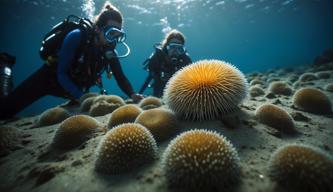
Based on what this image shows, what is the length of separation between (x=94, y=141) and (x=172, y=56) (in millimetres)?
6677

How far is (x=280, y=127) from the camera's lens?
346 centimetres

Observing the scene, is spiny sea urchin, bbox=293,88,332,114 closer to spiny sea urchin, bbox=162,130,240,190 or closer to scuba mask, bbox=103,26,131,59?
spiny sea urchin, bbox=162,130,240,190

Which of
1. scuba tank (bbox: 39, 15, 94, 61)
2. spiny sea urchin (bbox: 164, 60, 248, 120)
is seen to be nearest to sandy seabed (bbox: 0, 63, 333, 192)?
spiny sea urchin (bbox: 164, 60, 248, 120)

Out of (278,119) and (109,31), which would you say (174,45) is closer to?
(109,31)

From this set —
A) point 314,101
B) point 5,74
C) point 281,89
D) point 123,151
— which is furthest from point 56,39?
point 281,89

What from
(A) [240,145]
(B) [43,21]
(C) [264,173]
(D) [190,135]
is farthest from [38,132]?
(B) [43,21]

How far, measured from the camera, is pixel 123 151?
2562mm

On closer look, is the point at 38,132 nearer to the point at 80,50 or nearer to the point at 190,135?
the point at 80,50

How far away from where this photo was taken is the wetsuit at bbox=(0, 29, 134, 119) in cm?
601

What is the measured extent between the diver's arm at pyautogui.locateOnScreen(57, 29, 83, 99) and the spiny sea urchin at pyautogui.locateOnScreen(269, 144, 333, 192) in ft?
19.0

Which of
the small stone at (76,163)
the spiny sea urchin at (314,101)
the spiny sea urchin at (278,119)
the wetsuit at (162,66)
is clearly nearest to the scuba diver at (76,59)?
the wetsuit at (162,66)

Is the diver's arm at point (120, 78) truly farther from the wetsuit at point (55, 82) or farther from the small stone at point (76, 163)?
the small stone at point (76, 163)

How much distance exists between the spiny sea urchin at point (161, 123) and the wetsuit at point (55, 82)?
3743 mm

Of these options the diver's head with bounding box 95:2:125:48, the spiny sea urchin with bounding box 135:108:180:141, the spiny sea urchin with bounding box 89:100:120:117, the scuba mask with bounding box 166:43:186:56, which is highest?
the diver's head with bounding box 95:2:125:48
